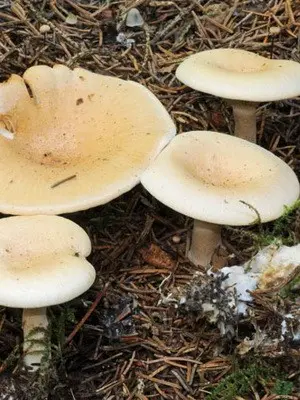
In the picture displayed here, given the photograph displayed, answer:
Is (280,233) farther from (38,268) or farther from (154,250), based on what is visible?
(38,268)

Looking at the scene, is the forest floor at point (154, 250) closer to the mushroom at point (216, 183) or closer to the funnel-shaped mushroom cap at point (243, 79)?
the mushroom at point (216, 183)

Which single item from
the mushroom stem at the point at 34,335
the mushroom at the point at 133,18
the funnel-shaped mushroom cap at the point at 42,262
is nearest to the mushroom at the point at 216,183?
the funnel-shaped mushroom cap at the point at 42,262

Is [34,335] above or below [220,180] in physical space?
below

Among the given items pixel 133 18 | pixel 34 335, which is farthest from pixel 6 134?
pixel 133 18

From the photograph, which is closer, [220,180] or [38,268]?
[38,268]

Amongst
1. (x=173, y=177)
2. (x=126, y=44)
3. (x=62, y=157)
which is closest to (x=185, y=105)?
(x=126, y=44)

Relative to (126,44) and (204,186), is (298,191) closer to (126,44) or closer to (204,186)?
(204,186)
